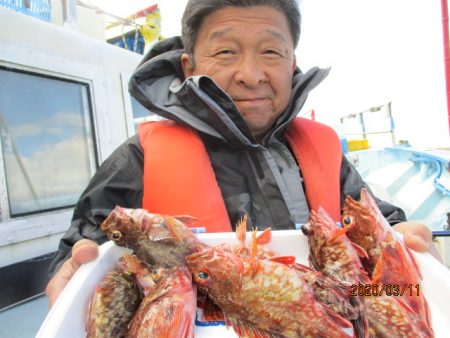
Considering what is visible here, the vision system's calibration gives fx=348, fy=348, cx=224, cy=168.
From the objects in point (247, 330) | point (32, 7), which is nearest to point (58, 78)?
point (32, 7)

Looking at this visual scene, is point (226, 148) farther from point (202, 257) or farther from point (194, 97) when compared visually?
point (202, 257)

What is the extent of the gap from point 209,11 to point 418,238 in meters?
1.56

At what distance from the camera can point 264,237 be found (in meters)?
1.43

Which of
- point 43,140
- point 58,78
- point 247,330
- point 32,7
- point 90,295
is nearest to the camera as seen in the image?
point 247,330

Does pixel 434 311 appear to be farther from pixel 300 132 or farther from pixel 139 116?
pixel 139 116

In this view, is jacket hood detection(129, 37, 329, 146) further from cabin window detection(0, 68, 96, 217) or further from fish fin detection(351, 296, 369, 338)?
cabin window detection(0, 68, 96, 217)

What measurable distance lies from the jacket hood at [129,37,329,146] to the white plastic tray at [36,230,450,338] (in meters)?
0.84

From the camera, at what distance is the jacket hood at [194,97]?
1.87 m

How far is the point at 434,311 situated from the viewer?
1195 mm

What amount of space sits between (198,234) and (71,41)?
3120 mm

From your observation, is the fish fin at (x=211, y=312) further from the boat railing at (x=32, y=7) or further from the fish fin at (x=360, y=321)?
the boat railing at (x=32, y=7)

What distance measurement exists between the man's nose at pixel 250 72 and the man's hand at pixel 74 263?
1.13 meters

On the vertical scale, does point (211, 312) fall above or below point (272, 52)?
below

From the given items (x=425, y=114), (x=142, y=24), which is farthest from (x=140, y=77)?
(x=425, y=114)
